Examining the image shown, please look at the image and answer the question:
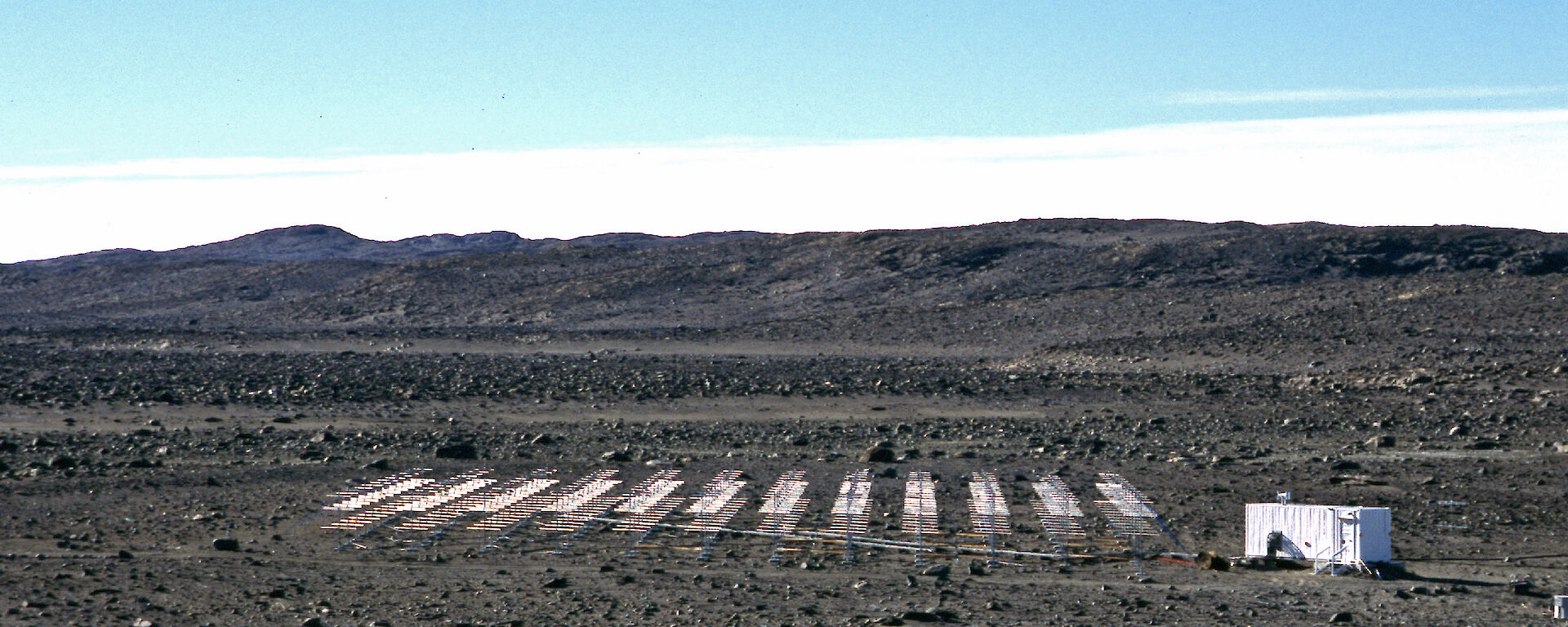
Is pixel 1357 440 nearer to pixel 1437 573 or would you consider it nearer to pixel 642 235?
pixel 1437 573

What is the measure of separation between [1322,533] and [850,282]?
139 ft

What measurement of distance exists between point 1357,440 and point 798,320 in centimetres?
2559

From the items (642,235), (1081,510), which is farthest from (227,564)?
(642,235)

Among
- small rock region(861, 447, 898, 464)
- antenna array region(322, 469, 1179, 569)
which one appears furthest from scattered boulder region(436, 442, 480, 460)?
small rock region(861, 447, 898, 464)

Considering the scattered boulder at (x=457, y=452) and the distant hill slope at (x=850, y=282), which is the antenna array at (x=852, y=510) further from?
the distant hill slope at (x=850, y=282)

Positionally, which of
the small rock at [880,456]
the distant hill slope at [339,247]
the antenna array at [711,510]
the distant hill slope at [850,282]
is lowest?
the antenna array at [711,510]

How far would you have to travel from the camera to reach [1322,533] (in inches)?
496

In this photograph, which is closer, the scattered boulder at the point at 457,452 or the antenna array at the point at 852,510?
the antenna array at the point at 852,510

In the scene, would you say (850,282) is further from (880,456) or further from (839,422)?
(880,456)

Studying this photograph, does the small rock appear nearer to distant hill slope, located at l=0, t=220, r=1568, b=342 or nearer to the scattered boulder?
the scattered boulder

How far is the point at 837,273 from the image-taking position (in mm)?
56375

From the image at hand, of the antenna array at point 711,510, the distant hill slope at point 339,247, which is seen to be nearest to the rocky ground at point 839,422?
the antenna array at point 711,510

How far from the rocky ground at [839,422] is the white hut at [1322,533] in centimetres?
25

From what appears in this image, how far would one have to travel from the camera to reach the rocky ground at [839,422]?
11570mm
